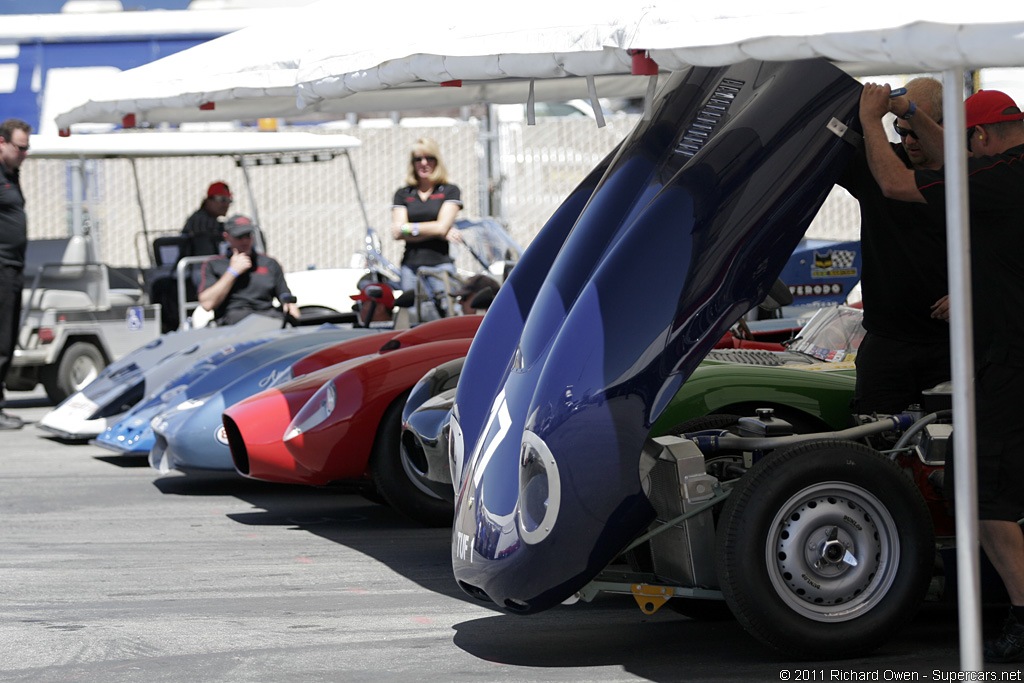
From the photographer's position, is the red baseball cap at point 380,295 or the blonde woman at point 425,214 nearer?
the red baseball cap at point 380,295

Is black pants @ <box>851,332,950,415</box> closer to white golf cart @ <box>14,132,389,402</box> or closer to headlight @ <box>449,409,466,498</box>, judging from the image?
headlight @ <box>449,409,466,498</box>

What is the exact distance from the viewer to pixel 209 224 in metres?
12.5

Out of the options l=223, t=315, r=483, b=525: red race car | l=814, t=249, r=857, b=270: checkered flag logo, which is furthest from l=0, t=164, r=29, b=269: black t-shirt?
l=814, t=249, r=857, b=270: checkered flag logo

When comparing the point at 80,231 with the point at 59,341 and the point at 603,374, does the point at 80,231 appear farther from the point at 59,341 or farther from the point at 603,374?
the point at 603,374

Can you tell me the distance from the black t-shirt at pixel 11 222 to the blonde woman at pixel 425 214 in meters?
2.93

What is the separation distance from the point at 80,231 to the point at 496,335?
8786 mm

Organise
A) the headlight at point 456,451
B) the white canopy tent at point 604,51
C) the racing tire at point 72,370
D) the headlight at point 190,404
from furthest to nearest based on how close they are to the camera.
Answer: the racing tire at point 72,370
the headlight at point 190,404
the headlight at point 456,451
the white canopy tent at point 604,51

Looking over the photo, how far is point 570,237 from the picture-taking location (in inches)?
191

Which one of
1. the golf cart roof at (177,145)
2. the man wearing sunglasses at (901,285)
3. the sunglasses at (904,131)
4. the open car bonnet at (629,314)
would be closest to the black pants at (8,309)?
the golf cart roof at (177,145)

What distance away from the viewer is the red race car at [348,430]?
20.5 ft

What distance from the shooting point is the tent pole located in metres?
3.21

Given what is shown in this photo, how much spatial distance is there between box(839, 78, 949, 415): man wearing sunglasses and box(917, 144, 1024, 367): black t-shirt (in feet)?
2.29

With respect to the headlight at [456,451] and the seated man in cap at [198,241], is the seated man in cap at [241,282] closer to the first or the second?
the seated man in cap at [198,241]

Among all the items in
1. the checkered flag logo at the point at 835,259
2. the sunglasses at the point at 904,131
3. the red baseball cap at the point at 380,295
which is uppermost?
the sunglasses at the point at 904,131
